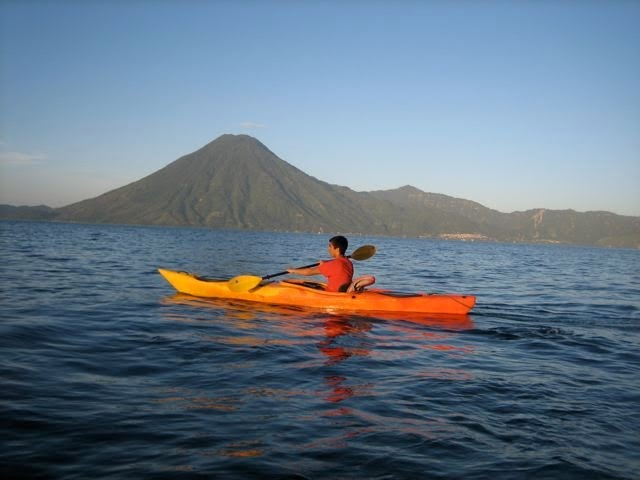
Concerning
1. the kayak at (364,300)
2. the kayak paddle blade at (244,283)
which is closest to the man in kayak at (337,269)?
the kayak at (364,300)

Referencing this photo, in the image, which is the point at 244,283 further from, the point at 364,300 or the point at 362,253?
the point at 362,253

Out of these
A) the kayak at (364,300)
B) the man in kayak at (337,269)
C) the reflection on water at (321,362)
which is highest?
the man in kayak at (337,269)

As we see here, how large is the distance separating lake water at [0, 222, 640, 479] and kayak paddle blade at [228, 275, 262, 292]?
151 centimetres

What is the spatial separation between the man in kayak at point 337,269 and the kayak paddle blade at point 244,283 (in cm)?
117

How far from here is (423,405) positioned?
5441 mm

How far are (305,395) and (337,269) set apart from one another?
6296 millimetres

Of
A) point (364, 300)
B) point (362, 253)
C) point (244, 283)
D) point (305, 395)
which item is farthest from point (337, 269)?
point (305, 395)

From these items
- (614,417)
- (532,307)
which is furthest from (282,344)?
(532,307)

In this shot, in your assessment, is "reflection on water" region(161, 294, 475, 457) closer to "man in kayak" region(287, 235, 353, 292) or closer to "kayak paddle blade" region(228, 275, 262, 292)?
"kayak paddle blade" region(228, 275, 262, 292)

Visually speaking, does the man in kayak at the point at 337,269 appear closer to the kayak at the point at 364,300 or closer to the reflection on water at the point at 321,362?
the kayak at the point at 364,300

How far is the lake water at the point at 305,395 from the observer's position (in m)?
4.00

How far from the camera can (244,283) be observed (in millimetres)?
12555

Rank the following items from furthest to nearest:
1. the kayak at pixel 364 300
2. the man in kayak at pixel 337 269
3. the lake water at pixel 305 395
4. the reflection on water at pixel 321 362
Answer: the man in kayak at pixel 337 269, the kayak at pixel 364 300, the reflection on water at pixel 321 362, the lake water at pixel 305 395

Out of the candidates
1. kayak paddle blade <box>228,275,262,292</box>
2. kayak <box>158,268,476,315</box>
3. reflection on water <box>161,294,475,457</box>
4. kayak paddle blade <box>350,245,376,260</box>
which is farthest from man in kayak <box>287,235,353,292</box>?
kayak paddle blade <box>350,245,376,260</box>
